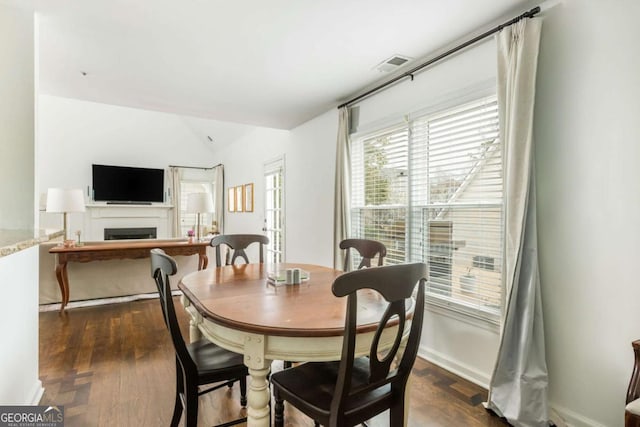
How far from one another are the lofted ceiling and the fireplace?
4712 mm

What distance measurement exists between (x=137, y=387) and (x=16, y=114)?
6.19 ft

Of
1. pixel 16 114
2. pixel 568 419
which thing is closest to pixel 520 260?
pixel 568 419

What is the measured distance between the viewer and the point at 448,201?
8.16ft

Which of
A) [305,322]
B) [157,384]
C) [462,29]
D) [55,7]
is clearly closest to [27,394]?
[157,384]

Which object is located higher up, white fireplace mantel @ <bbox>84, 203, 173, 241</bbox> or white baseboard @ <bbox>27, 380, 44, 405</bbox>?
white fireplace mantel @ <bbox>84, 203, 173, 241</bbox>

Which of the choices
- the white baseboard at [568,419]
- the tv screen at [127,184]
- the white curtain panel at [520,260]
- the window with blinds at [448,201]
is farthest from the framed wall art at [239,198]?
the white baseboard at [568,419]

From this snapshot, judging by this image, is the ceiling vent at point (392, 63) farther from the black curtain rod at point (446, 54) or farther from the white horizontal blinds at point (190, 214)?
the white horizontal blinds at point (190, 214)

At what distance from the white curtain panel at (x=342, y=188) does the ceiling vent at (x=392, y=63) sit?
0.72m

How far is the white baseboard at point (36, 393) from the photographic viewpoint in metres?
1.93

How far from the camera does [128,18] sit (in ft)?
6.88

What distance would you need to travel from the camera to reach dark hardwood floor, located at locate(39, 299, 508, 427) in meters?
1.87

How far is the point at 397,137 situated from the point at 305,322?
7.12 feet

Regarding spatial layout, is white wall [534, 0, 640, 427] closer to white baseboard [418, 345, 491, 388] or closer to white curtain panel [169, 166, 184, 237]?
white baseboard [418, 345, 491, 388]

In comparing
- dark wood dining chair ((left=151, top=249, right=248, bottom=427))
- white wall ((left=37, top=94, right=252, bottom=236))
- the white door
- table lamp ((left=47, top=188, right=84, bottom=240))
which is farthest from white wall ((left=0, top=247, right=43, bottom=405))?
white wall ((left=37, top=94, right=252, bottom=236))
